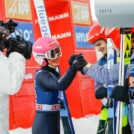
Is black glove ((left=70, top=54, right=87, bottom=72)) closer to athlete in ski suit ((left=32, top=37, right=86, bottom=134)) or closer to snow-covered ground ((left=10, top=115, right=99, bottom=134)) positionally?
athlete in ski suit ((left=32, top=37, right=86, bottom=134))

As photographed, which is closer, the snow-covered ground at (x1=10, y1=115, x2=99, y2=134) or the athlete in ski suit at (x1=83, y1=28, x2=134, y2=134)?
the athlete in ski suit at (x1=83, y1=28, x2=134, y2=134)

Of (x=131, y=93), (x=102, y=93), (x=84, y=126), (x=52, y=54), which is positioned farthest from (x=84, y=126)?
(x=131, y=93)

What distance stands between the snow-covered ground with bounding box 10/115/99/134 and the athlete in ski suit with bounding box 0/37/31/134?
10.1 feet

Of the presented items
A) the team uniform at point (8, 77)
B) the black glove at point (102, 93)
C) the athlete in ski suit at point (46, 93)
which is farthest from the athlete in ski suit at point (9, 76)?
the black glove at point (102, 93)

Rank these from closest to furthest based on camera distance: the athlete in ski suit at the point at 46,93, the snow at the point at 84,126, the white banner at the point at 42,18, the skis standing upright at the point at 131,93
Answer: the skis standing upright at the point at 131,93 → the athlete in ski suit at the point at 46,93 → the white banner at the point at 42,18 → the snow at the point at 84,126

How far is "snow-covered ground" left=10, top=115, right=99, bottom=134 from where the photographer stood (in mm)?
5757

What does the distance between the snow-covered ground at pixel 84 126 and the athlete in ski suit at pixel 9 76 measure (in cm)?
309

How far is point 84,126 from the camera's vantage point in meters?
6.26

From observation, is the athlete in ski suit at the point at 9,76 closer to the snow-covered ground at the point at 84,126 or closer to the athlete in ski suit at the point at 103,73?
the athlete in ski suit at the point at 103,73

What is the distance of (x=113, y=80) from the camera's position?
2773 mm

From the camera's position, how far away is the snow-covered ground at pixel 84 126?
5.76 metres

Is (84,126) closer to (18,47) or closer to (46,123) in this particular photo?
(46,123)

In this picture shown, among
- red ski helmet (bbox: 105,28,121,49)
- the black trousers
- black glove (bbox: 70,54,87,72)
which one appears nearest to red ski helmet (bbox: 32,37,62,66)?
the black trousers

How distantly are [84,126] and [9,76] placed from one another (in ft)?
12.7
